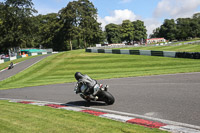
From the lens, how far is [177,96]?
876cm

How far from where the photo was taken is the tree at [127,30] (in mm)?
126125

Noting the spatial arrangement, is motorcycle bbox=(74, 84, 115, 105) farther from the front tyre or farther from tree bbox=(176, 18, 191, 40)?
tree bbox=(176, 18, 191, 40)

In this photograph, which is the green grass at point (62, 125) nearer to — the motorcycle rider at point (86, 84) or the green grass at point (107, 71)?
the motorcycle rider at point (86, 84)

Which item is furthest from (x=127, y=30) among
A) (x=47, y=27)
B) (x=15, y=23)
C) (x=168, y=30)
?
(x=15, y=23)

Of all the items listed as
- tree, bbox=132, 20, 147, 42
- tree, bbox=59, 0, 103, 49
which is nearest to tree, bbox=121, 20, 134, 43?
tree, bbox=132, 20, 147, 42

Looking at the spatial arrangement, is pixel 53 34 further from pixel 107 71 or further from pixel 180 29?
pixel 180 29

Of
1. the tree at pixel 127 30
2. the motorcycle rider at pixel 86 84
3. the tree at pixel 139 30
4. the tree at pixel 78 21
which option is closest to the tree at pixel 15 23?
the tree at pixel 78 21

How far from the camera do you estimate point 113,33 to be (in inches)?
4825

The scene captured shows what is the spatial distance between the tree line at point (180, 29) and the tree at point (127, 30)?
81.3 ft

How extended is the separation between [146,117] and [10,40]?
2480 inches

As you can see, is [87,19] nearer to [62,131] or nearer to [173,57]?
[173,57]

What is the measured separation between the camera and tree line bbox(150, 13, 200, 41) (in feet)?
427

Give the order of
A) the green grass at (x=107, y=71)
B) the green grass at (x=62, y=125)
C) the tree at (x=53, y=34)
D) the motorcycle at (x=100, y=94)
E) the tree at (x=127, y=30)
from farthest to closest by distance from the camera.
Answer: the tree at (x=127, y=30) → the tree at (x=53, y=34) → the green grass at (x=107, y=71) → the motorcycle at (x=100, y=94) → the green grass at (x=62, y=125)

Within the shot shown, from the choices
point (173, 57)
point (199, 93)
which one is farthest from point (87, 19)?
point (199, 93)
